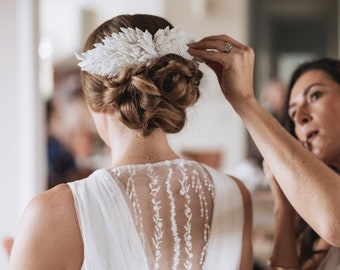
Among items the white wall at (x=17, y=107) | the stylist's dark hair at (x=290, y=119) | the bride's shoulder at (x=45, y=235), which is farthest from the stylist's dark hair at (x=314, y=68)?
the white wall at (x=17, y=107)

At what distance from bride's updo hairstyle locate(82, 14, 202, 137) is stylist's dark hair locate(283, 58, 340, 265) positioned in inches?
20.7

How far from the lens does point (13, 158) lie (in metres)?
2.15

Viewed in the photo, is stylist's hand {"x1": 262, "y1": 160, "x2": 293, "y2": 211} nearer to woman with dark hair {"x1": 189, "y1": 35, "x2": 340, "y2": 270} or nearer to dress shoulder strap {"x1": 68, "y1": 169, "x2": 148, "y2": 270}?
woman with dark hair {"x1": 189, "y1": 35, "x2": 340, "y2": 270}

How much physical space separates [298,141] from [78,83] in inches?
243

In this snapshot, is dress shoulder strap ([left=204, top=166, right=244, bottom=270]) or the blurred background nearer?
dress shoulder strap ([left=204, top=166, right=244, bottom=270])

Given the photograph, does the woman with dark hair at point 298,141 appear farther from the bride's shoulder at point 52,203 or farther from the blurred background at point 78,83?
the blurred background at point 78,83

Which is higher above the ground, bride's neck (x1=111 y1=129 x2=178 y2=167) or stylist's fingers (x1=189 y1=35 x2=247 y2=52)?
stylist's fingers (x1=189 y1=35 x2=247 y2=52)

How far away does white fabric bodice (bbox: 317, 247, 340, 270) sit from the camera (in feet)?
4.60

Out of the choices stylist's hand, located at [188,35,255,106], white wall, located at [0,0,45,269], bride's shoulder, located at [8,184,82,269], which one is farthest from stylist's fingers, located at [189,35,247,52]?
white wall, located at [0,0,45,269]

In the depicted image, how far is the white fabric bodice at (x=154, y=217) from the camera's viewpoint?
1121 mm

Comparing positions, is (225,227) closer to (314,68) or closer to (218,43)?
(218,43)

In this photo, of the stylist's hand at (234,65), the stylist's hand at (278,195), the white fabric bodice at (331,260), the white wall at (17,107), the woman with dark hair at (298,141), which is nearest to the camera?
the woman with dark hair at (298,141)

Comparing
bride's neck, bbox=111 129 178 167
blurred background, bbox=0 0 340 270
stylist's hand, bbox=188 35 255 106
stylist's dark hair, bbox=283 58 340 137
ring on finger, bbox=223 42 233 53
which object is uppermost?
ring on finger, bbox=223 42 233 53

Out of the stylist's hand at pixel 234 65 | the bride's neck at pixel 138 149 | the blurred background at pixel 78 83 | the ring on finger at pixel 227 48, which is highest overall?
the ring on finger at pixel 227 48
